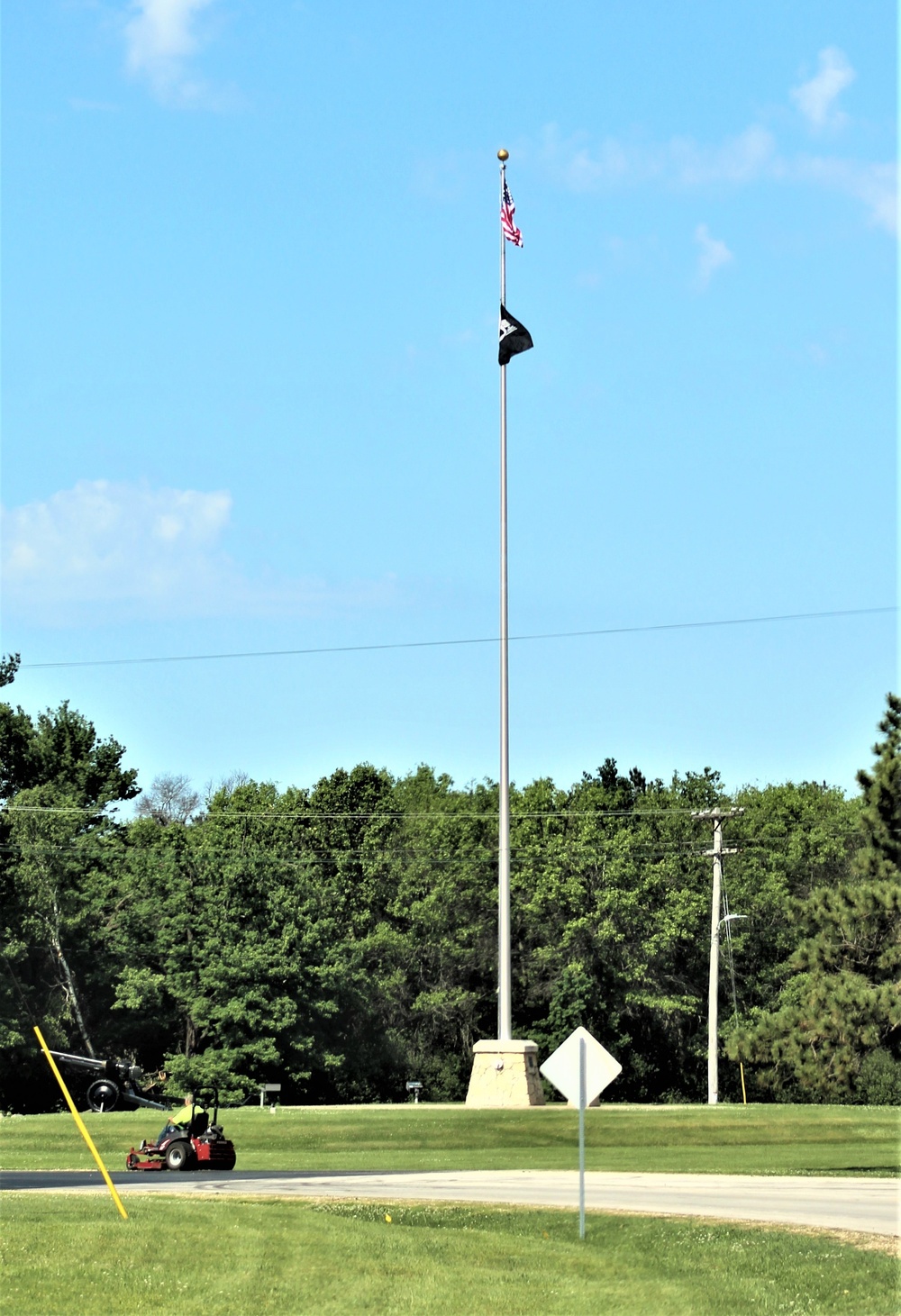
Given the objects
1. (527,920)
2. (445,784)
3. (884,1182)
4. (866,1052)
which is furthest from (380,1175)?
(445,784)

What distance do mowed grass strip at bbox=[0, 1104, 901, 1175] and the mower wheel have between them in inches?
90.1

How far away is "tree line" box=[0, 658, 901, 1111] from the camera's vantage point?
66.1 m

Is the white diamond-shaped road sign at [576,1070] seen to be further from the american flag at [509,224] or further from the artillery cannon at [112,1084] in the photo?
the american flag at [509,224]

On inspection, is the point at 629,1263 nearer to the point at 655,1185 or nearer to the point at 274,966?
the point at 655,1185

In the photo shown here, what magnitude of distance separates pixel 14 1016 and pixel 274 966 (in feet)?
34.8

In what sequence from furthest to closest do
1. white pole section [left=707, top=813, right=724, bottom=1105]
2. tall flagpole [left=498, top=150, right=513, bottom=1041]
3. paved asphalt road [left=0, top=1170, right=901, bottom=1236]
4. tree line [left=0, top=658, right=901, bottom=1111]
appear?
tree line [left=0, top=658, right=901, bottom=1111], white pole section [left=707, top=813, right=724, bottom=1105], tall flagpole [left=498, top=150, right=513, bottom=1041], paved asphalt road [left=0, top=1170, right=901, bottom=1236]

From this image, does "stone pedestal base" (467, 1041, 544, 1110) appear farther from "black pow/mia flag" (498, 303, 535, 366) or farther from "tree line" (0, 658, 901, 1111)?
"tree line" (0, 658, 901, 1111)

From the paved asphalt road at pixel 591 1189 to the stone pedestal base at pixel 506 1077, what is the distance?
8798 millimetres

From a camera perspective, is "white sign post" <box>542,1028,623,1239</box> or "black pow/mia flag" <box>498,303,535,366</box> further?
"black pow/mia flag" <box>498,303,535,366</box>

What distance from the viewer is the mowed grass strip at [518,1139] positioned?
30.4 meters

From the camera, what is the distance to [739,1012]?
244ft

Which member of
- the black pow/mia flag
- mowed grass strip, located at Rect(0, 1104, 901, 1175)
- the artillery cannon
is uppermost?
the black pow/mia flag

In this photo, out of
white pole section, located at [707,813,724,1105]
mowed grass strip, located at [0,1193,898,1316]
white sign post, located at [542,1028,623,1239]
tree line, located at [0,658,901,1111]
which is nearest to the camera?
mowed grass strip, located at [0,1193,898,1316]

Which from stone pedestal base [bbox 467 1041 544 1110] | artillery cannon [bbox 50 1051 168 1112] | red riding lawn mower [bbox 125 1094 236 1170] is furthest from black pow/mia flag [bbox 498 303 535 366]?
red riding lawn mower [bbox 125 1094 236 1170]
